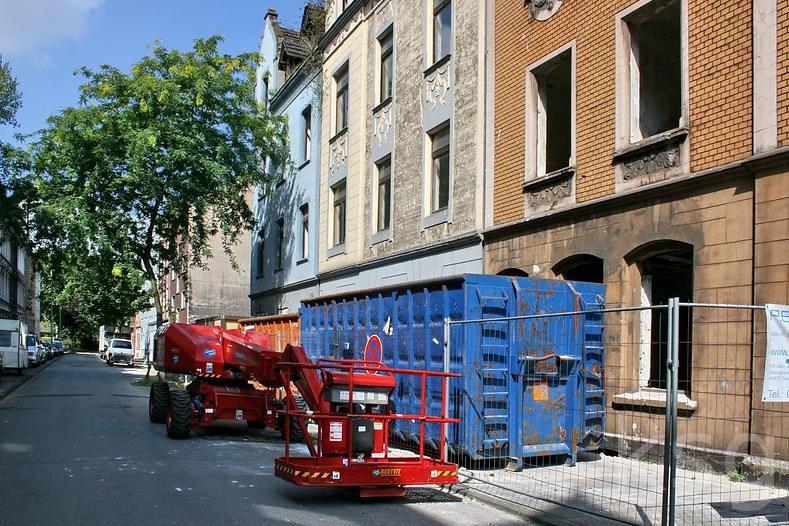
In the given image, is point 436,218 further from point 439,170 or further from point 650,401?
point 650,401

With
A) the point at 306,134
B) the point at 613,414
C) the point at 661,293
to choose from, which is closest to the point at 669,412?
the point at 613,414

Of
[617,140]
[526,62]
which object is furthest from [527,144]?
[617,140]

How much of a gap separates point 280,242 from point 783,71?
Result: 21726 mm

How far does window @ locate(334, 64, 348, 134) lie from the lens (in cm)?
2266

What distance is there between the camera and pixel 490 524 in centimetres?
678

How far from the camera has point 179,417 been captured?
1176cm

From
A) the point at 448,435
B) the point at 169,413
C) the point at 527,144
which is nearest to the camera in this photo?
the point at 448,435

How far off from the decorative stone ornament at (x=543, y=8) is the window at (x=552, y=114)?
2.83 ft

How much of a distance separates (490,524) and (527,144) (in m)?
8.21

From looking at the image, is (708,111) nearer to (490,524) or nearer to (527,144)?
(527,144)

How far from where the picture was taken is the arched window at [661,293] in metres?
9.79

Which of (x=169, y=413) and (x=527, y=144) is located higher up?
(x=527, y=144)

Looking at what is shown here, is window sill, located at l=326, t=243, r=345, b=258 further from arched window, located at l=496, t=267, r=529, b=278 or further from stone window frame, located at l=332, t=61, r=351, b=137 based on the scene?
arched window, located at l=496, t=267, r=529, b=278

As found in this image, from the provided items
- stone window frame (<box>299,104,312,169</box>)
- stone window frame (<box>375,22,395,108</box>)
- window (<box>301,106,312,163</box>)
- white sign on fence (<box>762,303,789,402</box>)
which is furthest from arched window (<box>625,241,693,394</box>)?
window (<box>301,106,312,163</box>)
